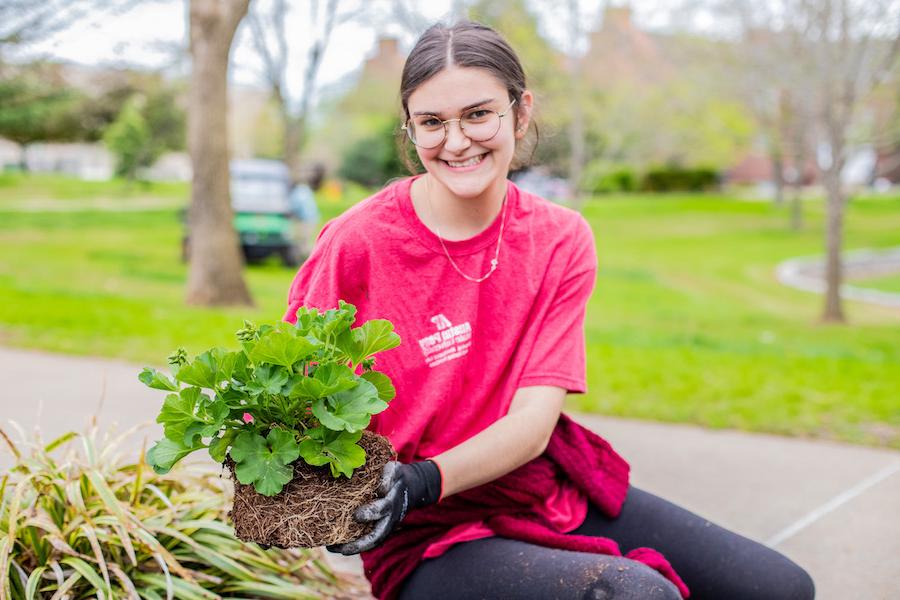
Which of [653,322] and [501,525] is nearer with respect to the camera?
[501,525]

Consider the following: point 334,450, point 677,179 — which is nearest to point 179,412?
point 334,450

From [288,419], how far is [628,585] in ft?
2.53

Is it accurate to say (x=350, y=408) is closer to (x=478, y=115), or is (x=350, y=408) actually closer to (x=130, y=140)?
(x=478, y=115)

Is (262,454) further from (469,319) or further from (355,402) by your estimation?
(469,319)

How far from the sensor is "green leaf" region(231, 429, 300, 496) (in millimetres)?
1799

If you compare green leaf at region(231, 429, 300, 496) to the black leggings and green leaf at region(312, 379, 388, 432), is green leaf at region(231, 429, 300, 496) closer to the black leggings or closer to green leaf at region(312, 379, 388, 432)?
green leaf at region(312, 379, 388, 432)

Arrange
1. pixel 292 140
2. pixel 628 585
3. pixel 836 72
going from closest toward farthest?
1. pixel 628 585
2. pixel 836 72
3. pixel 292 140

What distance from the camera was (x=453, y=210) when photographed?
234 centimetres

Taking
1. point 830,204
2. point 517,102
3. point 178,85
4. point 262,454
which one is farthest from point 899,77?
point 178,85

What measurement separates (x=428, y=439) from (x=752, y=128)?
29.1m

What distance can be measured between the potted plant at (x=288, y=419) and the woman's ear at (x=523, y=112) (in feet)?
2.56

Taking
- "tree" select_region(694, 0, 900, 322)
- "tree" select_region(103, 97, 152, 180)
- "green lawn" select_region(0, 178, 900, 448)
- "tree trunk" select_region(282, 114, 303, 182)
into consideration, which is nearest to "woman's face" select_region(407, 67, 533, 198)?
"green lawn" select_region(0, 178, 900, 448)

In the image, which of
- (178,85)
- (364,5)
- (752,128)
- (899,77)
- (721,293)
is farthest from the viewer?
(178,85)

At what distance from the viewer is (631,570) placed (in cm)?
201
